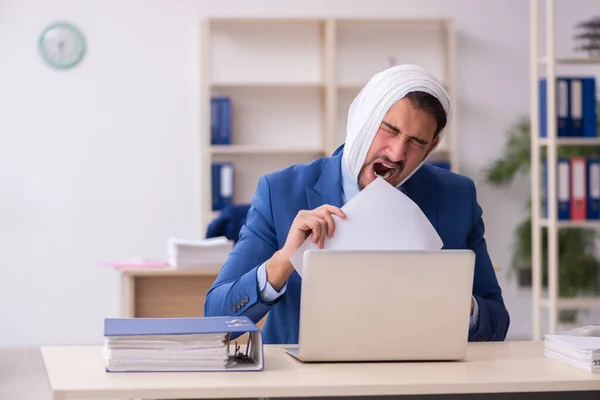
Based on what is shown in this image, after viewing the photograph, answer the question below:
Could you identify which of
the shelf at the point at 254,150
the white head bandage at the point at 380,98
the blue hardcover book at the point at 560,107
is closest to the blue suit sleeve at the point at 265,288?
the white head bandage at the point at 380,98

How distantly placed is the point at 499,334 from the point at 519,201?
493 cm

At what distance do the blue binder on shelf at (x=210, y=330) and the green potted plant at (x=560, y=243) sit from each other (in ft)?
16.1

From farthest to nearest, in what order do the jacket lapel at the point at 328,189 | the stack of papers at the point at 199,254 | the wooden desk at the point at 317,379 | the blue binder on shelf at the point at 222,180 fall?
the blue binder on shelf at the point at 222,180
the stack of papers at the point at 199,254
the jacket lapel at the point at 328,189
the wooden desk at the point at 317,379

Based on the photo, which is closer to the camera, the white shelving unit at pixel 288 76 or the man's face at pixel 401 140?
the man's face at pixel 401 140

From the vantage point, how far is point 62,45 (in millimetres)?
6418

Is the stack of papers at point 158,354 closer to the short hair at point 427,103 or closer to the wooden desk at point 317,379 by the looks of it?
the wooden desk at point 317,379

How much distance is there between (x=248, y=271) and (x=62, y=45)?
481 cm

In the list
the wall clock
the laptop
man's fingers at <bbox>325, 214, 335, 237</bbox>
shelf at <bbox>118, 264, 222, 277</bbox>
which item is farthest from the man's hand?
the wall clock

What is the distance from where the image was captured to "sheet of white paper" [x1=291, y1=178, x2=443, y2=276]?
162cm

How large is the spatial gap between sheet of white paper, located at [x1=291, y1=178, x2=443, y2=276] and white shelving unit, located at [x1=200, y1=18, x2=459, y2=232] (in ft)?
15.8

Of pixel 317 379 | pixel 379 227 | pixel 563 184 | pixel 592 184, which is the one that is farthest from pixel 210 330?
pixel 592 184

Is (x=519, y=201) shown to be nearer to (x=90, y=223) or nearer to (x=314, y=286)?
(x=90, y=223)

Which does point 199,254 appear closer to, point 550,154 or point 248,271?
point 550,154

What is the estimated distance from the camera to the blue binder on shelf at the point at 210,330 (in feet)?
4.86
